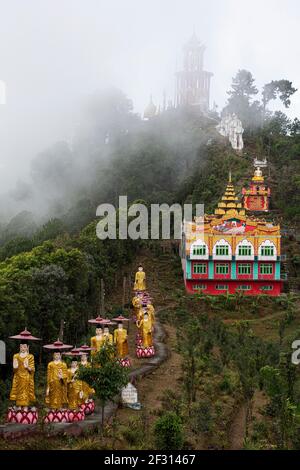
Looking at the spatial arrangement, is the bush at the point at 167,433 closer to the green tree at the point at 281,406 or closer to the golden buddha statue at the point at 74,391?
the golden buddha statue at the point at 74,391

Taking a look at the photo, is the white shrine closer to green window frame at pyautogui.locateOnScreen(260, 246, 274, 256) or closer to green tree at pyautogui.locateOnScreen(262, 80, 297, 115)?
green tree at pyautogui.locateOnScreen(262, 80, 297, 115)

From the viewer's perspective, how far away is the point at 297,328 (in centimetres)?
3831

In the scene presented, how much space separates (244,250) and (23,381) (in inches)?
1082

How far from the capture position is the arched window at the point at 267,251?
45312mm

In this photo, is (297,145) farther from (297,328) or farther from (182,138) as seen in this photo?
(297,328)

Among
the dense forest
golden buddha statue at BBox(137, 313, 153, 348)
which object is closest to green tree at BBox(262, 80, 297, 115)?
the dense forest

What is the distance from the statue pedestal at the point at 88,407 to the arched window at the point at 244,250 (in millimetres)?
25089

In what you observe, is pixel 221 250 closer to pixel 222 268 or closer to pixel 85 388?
pixel 222 268

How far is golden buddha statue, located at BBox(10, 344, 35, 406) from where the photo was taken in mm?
19609

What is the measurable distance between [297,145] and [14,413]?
5545cm

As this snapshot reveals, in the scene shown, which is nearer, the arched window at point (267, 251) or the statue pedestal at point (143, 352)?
the statue pedestal at point (143, 352)

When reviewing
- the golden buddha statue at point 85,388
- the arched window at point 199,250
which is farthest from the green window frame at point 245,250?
the golden buddha statue at point 85,388

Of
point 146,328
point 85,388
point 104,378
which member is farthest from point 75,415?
point 146,328
